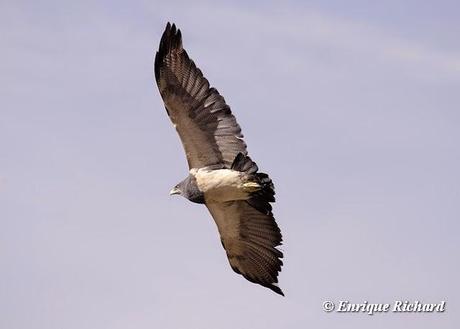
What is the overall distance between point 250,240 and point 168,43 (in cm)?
486

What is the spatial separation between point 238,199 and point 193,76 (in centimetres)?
288

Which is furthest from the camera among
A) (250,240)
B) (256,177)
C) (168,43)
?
(250,240)

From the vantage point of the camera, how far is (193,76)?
2431 cm

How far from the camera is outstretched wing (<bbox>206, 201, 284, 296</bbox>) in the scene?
24.8m

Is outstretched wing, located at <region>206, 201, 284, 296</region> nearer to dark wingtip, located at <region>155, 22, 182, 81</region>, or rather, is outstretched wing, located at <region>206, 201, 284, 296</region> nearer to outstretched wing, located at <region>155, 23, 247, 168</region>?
outstretched wing, located at <region>155, 23, 247, 168</region>

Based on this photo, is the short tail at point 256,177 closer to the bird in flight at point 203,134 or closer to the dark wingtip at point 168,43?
the bird in flight at point 203,134

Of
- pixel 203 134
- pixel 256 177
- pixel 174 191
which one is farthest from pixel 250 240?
pixel 256 177

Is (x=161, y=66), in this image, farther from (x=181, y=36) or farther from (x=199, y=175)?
(x=199, y=175)

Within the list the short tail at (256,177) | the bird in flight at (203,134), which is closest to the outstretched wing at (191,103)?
the bird in flight at (203,134)

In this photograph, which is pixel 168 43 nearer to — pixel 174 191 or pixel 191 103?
pixel 191 103

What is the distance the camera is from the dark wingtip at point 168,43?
24.1 m

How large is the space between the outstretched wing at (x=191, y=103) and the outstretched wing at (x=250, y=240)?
1.17 metres

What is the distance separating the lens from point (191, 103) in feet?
79.7

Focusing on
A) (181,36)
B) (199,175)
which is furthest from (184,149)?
(181,36)
